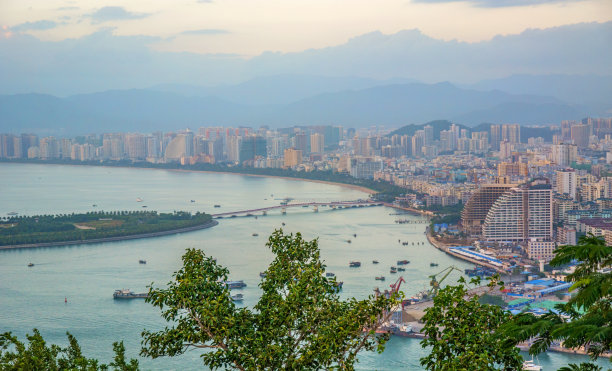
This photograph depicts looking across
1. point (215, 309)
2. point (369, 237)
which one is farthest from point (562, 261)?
point (369, 237)

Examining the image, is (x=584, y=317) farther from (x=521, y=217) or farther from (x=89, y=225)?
(x=89, y=225)

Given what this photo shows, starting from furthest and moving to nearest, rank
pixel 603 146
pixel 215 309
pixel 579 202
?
1. pixel 603 146
2. pixel 579 202
3. pixel 215 309

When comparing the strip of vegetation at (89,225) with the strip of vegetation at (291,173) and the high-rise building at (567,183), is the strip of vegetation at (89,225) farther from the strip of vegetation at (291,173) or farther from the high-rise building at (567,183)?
the high-rise building at (567,183)

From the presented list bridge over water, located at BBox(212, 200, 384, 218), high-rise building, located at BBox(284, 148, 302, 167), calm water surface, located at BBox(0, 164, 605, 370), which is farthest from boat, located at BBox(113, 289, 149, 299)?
high-rise building, located at BBox(284, 148, 302, 167)

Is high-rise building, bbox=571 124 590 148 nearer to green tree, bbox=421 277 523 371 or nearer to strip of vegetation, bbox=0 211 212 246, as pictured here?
strip of vegetation, bbox=0 211 212 246

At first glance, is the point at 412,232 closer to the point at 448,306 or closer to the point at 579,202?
the point at 579,202
